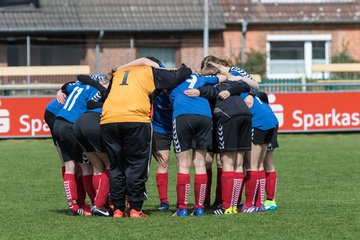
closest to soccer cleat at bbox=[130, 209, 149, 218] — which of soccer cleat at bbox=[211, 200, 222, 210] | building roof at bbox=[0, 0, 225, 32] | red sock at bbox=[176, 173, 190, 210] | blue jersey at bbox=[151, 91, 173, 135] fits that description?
red sock at bbox=[176, 173, 190, 210]

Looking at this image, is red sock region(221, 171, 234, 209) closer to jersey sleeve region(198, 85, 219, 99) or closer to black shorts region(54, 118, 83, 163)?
jersey sleeve region(198, 85, 219, 99)

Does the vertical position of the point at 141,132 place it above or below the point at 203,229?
above

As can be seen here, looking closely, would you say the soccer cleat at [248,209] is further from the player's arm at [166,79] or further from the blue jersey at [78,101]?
the blue jersey at [78,101]

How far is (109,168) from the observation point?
11.2 meters

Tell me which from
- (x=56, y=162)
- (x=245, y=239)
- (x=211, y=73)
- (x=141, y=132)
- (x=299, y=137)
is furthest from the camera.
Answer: (x=299, y=137)

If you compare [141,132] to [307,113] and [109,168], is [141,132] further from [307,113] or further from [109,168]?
[307,113]

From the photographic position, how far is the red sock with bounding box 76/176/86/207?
1179 centimetres

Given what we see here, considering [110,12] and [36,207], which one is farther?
[110,12]

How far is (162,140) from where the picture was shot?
12.1 meters

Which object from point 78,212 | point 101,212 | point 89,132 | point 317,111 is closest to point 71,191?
point 78,212

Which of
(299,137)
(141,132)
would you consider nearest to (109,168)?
(141,132)

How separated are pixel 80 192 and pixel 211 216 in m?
1.74

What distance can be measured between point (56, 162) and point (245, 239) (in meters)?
9.80

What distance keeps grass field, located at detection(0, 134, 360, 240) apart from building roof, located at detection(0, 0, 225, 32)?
40.3ft
